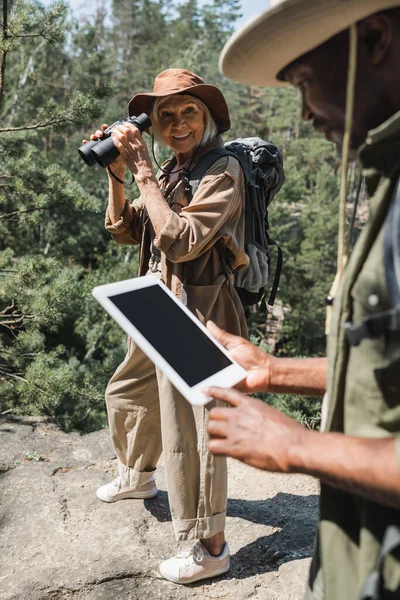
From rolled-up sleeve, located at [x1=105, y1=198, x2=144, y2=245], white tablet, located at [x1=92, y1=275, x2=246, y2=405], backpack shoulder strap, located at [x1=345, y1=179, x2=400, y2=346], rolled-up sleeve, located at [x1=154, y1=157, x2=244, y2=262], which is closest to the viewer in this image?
backpack shoulder strap, located at [x1=345, y1=179, x2=400, y2=346]

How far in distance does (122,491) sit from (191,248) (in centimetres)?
139

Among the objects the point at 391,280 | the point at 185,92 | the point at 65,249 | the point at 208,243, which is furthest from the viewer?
the point at 65,249

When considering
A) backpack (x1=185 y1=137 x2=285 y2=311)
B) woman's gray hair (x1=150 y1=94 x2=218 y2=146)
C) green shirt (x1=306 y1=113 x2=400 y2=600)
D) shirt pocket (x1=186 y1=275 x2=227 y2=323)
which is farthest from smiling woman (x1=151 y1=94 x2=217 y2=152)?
green shirt (x1=306 y1=113 x2=400 y2=600)

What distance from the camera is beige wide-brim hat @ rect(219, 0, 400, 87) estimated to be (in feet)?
2.96

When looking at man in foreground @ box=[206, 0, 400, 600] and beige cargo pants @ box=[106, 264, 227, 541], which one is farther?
beige cargo pants @ box=[106, 264, 227, 541]

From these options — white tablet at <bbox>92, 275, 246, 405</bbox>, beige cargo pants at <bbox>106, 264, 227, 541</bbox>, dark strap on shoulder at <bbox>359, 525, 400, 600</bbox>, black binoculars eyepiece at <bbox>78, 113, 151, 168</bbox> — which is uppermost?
black binoculars eyepiece at <bbox>78, 113, 151, 168</bbox>

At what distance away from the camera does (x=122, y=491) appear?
2883mm

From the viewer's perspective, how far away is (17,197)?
14.9ft

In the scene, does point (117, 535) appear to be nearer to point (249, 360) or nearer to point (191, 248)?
point (191, 248)

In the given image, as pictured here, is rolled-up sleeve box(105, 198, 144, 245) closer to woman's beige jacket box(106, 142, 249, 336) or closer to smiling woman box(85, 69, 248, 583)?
smiling woman box(85, 69, 248, 583)

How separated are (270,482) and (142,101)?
84.9 inches

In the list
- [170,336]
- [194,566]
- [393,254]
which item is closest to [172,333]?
[170,336]

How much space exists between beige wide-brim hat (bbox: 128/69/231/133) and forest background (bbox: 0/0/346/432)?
1.35m

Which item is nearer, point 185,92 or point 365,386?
point 365,386
